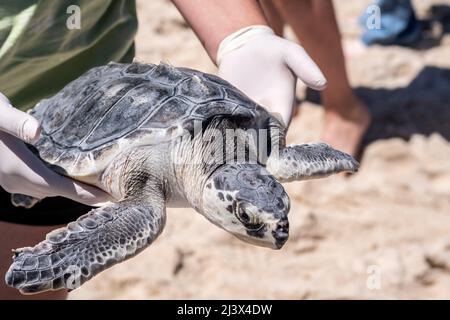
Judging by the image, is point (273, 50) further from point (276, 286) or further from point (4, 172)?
point (276, 286)

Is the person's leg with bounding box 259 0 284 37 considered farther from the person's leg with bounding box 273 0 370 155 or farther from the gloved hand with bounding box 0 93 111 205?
the gloved hand with bounding box 0 93 111 205

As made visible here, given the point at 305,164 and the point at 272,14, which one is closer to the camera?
the point at 305,164

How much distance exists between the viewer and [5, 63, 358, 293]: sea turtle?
0.88 m

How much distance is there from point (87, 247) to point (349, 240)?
46.6 inches

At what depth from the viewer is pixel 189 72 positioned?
1.04 meters

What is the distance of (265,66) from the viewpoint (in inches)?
44.8

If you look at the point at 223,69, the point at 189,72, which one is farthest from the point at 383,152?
the point at 189,72

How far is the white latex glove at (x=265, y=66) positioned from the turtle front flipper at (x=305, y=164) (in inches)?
2.8

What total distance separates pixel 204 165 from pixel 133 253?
0.54ft

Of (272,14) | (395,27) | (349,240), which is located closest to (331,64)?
(272,14)

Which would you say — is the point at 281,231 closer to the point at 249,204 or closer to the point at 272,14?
the point at 249,204

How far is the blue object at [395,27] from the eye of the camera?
2947 millimetres

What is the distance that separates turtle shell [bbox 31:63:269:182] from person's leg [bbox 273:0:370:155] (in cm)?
120

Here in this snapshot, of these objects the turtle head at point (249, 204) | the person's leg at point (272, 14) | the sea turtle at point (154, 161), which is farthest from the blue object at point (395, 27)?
the turtle head at point (249, 204)
